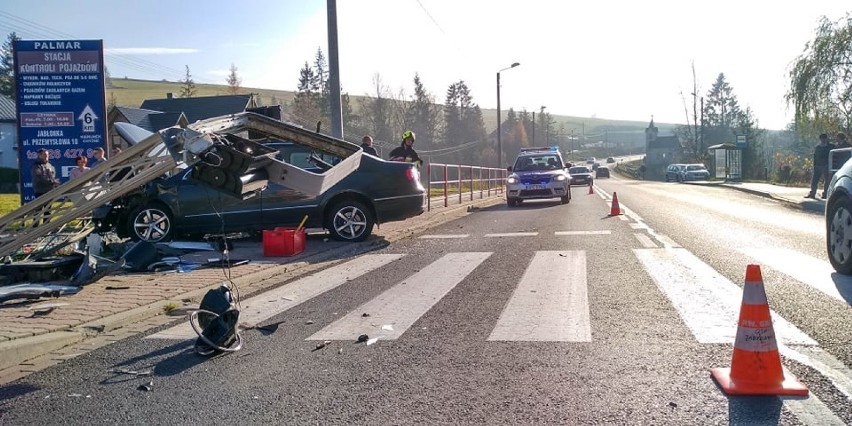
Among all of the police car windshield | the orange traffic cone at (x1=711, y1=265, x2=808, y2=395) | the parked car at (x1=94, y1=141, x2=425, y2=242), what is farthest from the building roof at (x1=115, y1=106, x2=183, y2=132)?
the orange traffic cone at (x1=711, y1=265, x2=808, y2=395)

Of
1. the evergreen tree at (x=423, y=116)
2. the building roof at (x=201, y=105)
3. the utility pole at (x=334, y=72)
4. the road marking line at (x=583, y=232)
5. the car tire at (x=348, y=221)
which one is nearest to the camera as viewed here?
the car tire at (x=348, y=221)

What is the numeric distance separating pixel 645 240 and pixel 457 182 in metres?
11.5

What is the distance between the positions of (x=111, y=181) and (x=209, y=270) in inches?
99.1

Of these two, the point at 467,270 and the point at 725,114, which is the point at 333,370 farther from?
the point at 725,114

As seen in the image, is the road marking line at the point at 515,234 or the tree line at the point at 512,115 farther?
the tree line at the point at 512,115

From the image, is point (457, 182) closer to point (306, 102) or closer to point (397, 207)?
point (397, 207)

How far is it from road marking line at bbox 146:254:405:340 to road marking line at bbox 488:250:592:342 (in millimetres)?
2071

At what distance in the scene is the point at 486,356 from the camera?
4.63 meters

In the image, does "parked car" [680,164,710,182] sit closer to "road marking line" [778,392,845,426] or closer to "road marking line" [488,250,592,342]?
"road marking line" [488,250,592,342]

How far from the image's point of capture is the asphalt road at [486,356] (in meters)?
3.65

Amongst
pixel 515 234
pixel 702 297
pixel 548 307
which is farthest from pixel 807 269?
pixel 515 234

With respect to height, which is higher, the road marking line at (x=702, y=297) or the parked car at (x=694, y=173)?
the parked car at (x=694, y=173)

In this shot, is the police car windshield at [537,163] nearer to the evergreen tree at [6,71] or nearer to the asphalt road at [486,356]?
the asphalt road at [486,356]

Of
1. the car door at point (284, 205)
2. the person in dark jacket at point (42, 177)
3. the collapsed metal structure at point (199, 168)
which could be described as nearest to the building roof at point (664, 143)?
the car door at point (284, 205)
